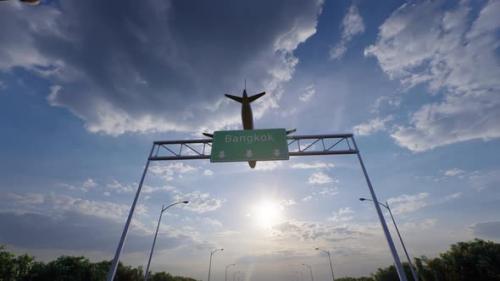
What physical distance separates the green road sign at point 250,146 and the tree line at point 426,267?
27239 mm

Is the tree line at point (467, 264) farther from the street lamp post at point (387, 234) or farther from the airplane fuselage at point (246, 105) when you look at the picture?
the airplane fuselage at point (246, 105)

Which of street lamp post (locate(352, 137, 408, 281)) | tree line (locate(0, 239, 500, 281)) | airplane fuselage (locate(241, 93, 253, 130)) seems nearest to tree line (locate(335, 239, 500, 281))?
tree line (locate(0, 239, 500, 281))

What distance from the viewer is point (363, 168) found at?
45.3ft

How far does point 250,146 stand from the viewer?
45.7 ft

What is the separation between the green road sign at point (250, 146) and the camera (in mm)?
13766

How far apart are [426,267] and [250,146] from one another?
1512 inches

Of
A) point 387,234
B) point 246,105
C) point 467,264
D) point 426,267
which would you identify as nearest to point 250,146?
point 246,105

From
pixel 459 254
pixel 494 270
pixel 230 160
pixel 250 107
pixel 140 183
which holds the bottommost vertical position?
pixel 494 270

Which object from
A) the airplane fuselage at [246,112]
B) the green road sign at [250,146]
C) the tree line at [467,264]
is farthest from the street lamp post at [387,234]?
the tree line at [467,264]

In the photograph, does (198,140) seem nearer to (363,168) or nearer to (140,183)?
(140,183)

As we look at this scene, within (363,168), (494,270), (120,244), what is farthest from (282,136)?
(494,270)

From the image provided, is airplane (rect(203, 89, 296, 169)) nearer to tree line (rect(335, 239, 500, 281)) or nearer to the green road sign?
the green road sign

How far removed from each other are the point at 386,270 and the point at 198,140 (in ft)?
167

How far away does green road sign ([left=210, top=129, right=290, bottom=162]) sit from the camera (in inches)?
542
